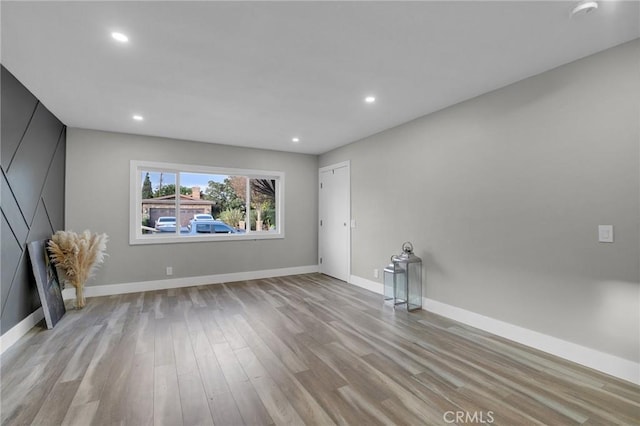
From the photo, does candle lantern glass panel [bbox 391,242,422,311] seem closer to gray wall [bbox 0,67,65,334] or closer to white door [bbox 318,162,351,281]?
white door [bbox 318,162,351,281]

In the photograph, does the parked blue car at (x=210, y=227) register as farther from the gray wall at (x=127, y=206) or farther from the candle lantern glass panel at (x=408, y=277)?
the candle lantern glass panel at (x=408, y=277)

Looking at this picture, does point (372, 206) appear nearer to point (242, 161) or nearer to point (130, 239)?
point (242, 161)

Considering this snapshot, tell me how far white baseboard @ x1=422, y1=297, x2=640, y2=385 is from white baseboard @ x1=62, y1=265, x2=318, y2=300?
3.11 meters

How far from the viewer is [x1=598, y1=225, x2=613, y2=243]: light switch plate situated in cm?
225

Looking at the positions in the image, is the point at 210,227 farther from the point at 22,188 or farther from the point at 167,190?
the point at 22,188

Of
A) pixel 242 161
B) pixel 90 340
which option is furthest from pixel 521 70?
pixel 90 340

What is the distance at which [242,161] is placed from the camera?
538cm

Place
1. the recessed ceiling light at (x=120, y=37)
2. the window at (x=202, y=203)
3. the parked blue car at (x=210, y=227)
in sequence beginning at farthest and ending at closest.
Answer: the parked blue car at (x=210, y=227) < the window at (x=202, y=203) < the recessed ceiling light at (x=120, y=37)

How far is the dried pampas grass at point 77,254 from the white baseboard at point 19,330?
0.52 m

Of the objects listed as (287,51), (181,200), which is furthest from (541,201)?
(181,200)

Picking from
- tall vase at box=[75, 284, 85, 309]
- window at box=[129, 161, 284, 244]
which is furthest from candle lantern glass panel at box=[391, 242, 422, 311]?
tall vase at box=[75, 284, 85, 309]

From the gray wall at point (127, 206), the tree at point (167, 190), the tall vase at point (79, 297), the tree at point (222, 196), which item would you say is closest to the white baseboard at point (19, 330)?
the tall vase at point (79, 297)

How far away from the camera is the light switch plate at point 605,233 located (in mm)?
2248

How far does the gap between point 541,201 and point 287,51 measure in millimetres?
2613
